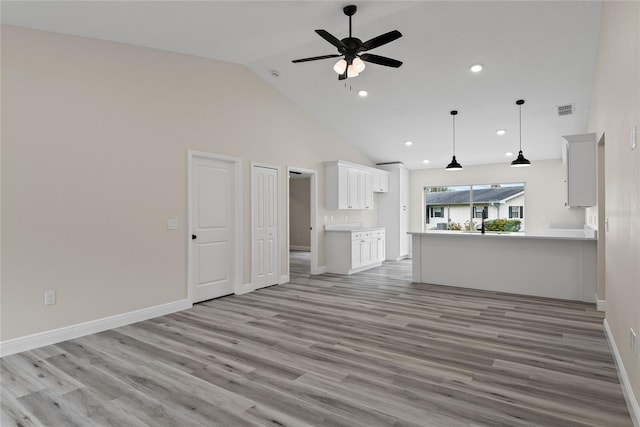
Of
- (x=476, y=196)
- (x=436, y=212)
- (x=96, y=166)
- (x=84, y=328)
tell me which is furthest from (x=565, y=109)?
(x=84, y=328)

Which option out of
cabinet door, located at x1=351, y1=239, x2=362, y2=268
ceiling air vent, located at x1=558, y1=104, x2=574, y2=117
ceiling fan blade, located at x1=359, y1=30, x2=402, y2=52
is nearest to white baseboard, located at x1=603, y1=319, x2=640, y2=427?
ceiling fan blade, located at x1=359, y1=30, x2=402, y2=52

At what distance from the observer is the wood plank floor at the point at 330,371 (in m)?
2.20

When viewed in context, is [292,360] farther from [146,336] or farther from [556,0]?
[556,0]

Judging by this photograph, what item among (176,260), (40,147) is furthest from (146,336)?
(40,147)

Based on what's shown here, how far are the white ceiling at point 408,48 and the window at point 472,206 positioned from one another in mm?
1941

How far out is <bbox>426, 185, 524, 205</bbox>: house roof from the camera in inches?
345

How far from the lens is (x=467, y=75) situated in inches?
200

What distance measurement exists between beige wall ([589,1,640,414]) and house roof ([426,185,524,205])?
5.66m

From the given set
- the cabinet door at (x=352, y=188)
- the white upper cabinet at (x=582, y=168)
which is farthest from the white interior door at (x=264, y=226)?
the white upper cabinet at (x=582, y=168)

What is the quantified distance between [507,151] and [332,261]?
448 centimetres

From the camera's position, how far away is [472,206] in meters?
9.23

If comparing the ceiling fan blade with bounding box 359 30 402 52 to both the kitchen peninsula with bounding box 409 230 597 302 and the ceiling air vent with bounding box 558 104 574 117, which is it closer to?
the kitchen peninsula with bounding box 409 230 597 302

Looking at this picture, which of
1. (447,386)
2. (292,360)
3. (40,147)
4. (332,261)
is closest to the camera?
(447,386)

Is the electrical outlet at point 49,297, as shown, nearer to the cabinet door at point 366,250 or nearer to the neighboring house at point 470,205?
the cabinet door at point 366,250
